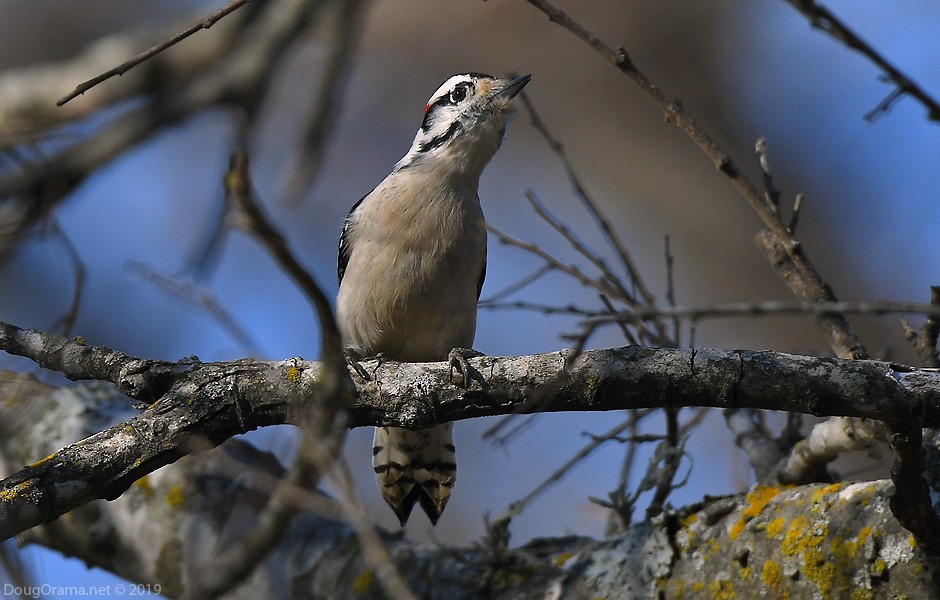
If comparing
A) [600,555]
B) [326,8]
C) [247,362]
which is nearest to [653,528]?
[600,555]

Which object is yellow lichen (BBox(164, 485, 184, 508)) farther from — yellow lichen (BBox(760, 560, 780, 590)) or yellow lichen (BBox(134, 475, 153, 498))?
yellow lichen (BBox(760, 560, 780, 590))

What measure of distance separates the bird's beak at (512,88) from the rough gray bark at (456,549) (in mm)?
2279

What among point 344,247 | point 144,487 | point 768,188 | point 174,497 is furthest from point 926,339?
point 144,487

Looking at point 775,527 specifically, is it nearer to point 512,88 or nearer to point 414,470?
point 414,470

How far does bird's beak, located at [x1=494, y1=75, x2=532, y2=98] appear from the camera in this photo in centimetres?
511

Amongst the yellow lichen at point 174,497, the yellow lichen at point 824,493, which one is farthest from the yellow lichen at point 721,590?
the yellow lichen at point 174,497

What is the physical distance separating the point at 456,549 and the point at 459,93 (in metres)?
2.65

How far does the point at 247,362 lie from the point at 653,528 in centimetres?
174

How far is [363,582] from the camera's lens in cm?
414

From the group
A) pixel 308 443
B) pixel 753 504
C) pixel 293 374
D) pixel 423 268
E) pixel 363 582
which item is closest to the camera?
pixel 308 443

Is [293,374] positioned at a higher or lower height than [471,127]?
lower

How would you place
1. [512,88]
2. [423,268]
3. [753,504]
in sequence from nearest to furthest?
1. [753,504]
2. [423,268]
3. [512,88]

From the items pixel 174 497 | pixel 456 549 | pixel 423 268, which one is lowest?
pixel 456 549

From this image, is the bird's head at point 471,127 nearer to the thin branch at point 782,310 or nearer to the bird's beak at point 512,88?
the bird's beak at point 512,88
